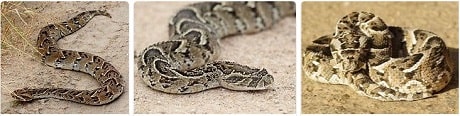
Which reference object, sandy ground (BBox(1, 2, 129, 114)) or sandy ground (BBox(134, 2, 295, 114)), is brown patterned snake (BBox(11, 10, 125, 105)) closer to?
sandy ground (BBox(1, 2, 129, 114))

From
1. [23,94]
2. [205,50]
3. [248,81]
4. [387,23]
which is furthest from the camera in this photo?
[387,23]

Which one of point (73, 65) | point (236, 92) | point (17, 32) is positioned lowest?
point (236, 92)

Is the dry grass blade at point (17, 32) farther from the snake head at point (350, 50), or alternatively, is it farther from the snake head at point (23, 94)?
the snake head at point (350, 50)

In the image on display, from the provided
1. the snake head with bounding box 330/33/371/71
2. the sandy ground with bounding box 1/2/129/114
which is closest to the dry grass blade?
the sandy ground with bounding box 1/2/129/114

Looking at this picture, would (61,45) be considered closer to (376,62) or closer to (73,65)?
(73,65)

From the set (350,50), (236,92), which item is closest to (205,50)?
(236,92)

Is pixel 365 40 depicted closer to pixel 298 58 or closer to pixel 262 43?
pixel 298 58
